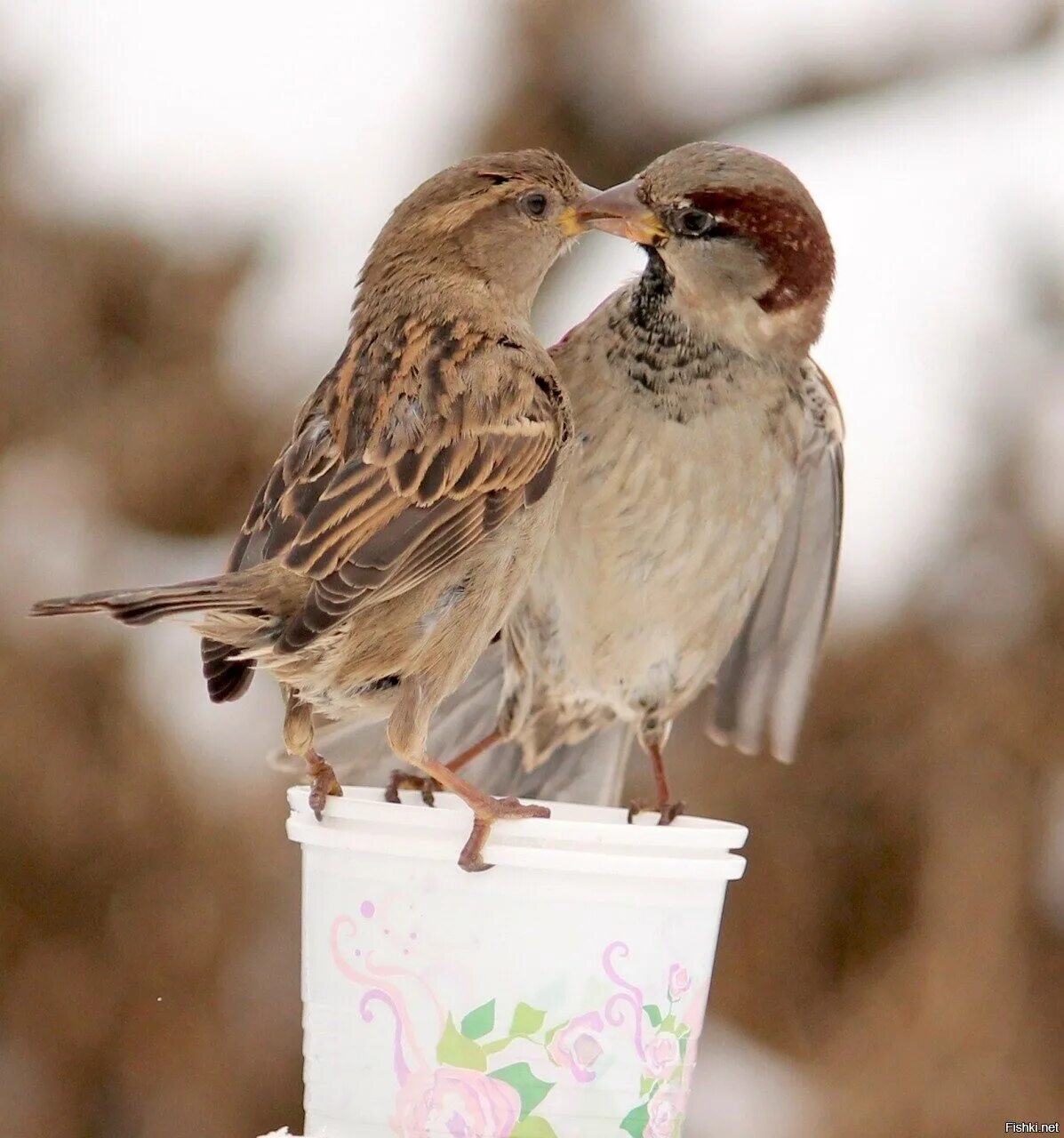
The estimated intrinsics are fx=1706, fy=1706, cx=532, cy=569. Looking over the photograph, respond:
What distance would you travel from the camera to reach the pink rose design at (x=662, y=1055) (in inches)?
54.2

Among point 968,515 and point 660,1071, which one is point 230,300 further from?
point 660,1071

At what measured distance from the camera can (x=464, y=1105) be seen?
135cm

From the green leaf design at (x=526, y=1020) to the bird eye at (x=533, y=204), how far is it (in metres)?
0.83

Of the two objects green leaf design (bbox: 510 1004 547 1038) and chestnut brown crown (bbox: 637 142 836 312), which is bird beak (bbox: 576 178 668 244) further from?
green leaf design (bbox: 510 1004 547 1038)

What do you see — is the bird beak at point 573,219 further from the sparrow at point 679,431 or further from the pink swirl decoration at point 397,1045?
the pink swirl decoration at point 397,1045

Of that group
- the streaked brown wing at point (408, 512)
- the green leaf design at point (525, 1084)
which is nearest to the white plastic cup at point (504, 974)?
the green leaf design at point (525, 1084)

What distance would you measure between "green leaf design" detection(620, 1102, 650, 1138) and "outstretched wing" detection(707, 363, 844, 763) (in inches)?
28.4

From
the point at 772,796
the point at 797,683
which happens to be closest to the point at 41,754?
the point at 772,796

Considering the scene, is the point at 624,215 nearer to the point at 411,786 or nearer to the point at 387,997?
the point at 411,786

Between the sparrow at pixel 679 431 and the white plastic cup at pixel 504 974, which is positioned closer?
the white plastic cup at pixel 504 974

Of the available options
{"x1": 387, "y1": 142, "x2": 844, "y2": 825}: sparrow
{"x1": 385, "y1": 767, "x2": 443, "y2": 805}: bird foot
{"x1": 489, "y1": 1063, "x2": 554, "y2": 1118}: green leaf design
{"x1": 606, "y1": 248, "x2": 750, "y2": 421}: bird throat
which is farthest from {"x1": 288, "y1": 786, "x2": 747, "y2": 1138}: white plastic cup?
{"x1": 606, "y1": 248, "x2": 750, "y2": 421}: bird throat

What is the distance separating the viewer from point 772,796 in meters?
3.40

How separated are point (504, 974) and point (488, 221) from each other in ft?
2.61

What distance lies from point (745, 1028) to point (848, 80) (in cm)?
189
